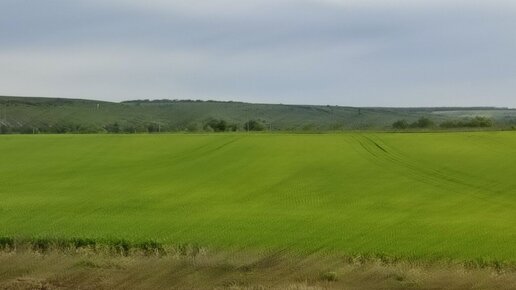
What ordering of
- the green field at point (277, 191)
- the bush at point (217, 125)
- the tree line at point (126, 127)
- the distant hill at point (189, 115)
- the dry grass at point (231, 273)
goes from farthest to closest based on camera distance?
the distant hill at point (189, 115) → the bush at point (217, 125) → the tree line at point (126, 127) → the green field at point (277, 191) → the dry grass at point (231, 273)

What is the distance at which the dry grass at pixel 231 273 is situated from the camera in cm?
1323

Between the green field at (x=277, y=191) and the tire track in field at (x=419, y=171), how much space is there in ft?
0.17

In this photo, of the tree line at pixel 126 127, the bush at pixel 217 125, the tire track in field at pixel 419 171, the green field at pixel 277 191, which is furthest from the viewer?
the bush at pixel 217 125

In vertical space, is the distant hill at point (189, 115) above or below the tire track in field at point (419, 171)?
above

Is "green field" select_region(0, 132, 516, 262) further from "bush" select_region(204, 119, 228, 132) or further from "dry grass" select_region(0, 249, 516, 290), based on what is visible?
"bush" select_region(204, 119, 228, 132)

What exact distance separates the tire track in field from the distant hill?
1387 inches

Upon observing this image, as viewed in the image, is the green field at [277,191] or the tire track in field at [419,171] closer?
the green field at [277,191]

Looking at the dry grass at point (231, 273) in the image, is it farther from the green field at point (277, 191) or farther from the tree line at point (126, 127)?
the tree line at point (126, 127)

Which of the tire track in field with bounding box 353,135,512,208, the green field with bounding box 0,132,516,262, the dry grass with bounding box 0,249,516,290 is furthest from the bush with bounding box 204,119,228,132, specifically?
the dry grass with bounding box 0,249,516,290

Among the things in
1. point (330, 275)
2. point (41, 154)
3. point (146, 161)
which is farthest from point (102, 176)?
point (330, 275)

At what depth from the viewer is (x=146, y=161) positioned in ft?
99.9

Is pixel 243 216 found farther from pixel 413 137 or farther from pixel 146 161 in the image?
pixel 413 137

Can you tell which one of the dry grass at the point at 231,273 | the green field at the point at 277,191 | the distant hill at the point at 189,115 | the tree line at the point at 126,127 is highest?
the distant hill at the point at 189,115

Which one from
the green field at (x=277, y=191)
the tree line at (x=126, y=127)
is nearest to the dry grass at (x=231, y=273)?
the green field at (x=277, y=191)
